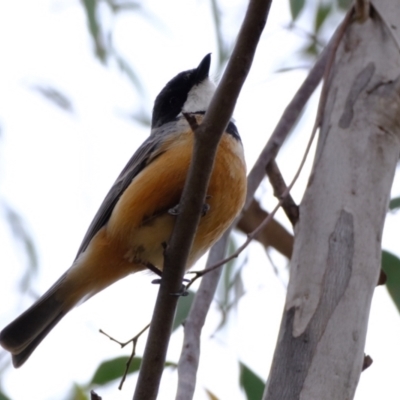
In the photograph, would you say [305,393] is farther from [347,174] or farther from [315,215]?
[347,174]

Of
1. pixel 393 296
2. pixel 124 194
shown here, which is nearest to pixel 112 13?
pixel 124 194

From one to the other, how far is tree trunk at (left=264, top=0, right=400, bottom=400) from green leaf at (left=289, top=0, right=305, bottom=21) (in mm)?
895

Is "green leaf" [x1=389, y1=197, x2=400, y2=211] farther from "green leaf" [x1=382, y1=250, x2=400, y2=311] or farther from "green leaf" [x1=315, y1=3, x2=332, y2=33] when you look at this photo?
"green leaf" [x1=315, y1=3, x2=332, y2=33]

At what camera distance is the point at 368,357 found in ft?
6.71

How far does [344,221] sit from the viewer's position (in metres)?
2.15

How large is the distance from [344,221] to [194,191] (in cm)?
50

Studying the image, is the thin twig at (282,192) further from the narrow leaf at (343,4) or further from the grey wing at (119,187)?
the narrow leaf at (343,4)

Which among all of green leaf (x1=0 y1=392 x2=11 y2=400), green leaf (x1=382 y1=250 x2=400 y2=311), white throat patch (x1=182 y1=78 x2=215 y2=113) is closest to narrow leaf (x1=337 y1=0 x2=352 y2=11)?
white throat patch (x1=182 y1=78 x2=215 y2=113)

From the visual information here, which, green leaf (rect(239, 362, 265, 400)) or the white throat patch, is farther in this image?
the white throat patch

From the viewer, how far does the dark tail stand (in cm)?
301

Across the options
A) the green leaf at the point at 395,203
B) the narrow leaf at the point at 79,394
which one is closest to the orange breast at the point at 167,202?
the green leaf at the point at 395,203

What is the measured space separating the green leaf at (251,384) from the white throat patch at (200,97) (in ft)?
4.14

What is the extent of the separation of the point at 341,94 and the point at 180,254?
0.85 meters

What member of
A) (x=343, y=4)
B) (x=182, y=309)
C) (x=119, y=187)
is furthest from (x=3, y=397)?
(x=343, y=4)
